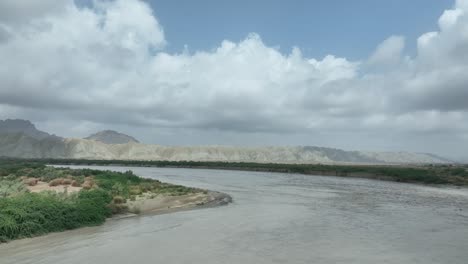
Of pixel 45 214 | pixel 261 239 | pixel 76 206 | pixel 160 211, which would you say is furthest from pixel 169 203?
pixel 261 239

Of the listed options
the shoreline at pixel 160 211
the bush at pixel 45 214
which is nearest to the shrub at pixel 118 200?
the shoreline at pixel 160 211

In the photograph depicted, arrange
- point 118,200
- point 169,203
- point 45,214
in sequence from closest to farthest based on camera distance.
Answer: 1. point 45,214
2. point 118,200
3. point 169,203

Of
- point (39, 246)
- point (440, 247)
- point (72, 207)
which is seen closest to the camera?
point (39, 246)

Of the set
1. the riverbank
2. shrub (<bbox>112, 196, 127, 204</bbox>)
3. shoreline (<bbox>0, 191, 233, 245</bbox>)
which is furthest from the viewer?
shrub (<bbox>112, 196, 127, 204</bbox>)

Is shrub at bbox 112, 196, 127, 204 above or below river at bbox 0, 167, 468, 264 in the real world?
above

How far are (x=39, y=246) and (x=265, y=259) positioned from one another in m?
8.82

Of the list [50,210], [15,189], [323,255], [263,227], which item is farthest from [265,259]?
[15,189]

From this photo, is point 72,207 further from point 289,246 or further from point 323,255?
point 323,255

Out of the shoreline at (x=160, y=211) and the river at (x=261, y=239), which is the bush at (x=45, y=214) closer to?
the shoreline at (x=160, y=211)

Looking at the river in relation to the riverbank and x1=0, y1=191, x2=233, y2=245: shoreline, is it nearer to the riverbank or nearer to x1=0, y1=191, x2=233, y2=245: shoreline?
x1=0, y1=191, x2=233, y2=245: shoreline

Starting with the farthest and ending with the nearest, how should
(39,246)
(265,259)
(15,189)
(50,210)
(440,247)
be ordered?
(15,189), (50,210), (440,247), (39,246), (265,259)

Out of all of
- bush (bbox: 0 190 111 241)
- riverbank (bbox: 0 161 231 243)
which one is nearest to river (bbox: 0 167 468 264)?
bush (bbox: 0 190 111 241)

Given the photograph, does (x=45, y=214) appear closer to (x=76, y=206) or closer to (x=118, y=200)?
(x=76, y=206)

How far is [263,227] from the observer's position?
76.2 feet
